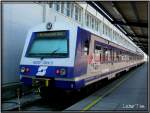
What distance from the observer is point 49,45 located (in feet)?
37.2

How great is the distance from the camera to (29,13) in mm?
13484

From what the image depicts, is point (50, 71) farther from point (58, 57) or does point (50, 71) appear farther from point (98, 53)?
point (98, 53)

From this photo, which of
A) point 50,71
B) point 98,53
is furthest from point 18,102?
point 98,53

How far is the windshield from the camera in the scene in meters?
11.0

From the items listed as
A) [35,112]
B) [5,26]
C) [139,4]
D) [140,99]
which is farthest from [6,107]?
[139,4]

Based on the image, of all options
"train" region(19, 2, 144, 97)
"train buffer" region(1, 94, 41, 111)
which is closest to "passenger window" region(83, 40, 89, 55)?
"train" region(19, 2, 144, 97)

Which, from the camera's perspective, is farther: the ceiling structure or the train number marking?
the ceiling structure

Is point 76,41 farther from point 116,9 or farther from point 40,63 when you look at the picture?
point 116,9

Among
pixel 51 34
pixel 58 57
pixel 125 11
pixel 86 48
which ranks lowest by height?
pixel 58 57

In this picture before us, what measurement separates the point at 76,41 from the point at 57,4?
744 cm

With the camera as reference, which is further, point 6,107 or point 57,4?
point 57,4

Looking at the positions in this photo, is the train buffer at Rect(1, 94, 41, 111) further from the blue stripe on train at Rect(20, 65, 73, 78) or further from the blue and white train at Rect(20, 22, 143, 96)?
the blue stripe on train at Rect(20, 65, 73, 78)

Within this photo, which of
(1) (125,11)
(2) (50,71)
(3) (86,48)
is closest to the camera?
(2) (50,71)

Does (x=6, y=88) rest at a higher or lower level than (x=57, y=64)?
lower
